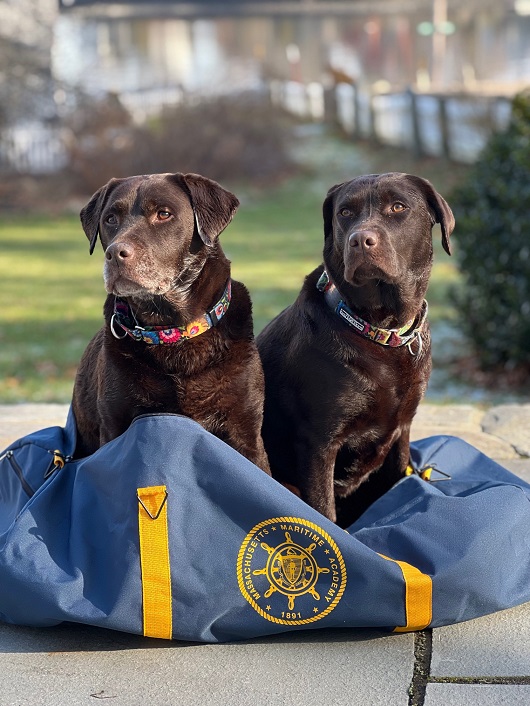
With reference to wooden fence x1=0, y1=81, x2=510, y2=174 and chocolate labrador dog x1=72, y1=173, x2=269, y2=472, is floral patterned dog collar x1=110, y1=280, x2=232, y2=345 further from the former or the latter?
wooden fence x1=0, y1=81, x2=510, y2=174

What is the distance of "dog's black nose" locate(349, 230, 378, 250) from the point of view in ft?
11.3

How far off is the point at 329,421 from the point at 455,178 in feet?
54.6

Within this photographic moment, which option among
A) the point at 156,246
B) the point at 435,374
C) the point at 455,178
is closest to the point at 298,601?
the point at 156,246

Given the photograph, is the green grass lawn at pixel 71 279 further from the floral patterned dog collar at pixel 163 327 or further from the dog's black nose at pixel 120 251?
the dog's black nose at pixel 120 251

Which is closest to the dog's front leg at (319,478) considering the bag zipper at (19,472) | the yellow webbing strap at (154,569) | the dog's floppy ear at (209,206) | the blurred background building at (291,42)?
the yellow webbing strap at (154,569)

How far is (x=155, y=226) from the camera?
357 centimetres

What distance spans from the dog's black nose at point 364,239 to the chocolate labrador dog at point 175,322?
504mm

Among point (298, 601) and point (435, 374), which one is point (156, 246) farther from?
point (435, 374)

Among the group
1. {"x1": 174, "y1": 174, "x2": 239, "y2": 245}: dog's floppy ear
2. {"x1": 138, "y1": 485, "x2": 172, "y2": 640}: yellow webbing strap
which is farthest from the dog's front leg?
{"x1": 174, "y1": 174, "x2": 239, "y2": 245}: dog's floppy ear

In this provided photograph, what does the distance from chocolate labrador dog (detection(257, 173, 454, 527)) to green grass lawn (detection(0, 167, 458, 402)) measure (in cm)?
365

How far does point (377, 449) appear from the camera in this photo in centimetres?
381

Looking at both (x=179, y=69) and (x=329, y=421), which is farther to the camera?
(x=179, y=69)

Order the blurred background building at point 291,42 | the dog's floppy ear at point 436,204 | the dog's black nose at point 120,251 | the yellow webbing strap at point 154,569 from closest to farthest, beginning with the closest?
the yellow webbing strap at point 154,569
the dog's black nose at point 120,251
the dog's floppy ear at point 436,204
the blurred background building at point 291,42

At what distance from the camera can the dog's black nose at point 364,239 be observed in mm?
3439
